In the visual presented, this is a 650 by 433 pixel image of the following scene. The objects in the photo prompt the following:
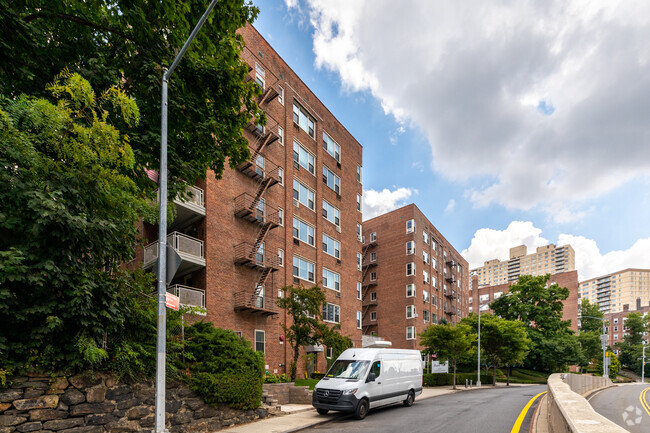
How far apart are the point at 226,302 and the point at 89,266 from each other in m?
14.2

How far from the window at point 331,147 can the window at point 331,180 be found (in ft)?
5.85

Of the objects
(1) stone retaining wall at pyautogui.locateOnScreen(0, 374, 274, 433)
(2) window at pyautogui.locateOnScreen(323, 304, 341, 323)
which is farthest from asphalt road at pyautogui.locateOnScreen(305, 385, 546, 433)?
(2) window at pyautogui.locateOnScreen(323, 304, 341, 323)

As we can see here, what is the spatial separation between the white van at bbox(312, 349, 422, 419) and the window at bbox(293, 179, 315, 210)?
15267 mm

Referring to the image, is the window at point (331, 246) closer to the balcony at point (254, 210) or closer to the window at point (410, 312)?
the balcony at point (254, 210)

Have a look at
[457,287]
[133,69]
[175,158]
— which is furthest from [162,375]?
[457,287]

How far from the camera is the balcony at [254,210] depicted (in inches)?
947

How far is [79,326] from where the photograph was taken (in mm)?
8711

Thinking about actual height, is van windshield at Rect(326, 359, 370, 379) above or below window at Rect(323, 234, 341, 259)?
below

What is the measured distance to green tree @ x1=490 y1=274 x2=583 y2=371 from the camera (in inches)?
2173

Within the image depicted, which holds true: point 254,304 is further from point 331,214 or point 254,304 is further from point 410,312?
point 410,312

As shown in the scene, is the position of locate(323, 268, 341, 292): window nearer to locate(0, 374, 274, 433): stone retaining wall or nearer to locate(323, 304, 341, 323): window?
locate(323, 304, 341, 323): window

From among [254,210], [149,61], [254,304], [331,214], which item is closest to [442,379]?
[331,214]

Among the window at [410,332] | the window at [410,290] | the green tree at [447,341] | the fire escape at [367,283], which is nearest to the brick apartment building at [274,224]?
the green tree at [447,341]

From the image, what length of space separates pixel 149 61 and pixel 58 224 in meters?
4.72
